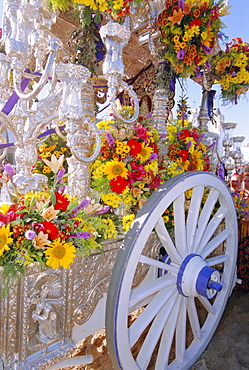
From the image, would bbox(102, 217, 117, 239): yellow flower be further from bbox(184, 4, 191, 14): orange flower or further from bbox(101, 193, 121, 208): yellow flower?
bbox(184, 4, 191, 14): orange flower

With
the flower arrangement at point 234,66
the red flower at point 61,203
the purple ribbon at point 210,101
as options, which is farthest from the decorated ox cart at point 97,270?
the purple ribbon at point 210,101

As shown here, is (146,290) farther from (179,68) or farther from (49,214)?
(179,68)

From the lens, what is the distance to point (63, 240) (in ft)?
3.66

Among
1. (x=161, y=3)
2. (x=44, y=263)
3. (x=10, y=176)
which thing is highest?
(x=161, y=3)

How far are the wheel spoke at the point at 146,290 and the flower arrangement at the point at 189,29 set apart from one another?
1732 mm

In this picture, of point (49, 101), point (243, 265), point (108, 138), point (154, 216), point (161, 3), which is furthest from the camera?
point (243, 265)

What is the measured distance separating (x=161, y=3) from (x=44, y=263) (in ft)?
7.20

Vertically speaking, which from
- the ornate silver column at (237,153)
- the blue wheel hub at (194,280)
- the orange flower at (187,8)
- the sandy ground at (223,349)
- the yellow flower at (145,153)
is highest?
the orange flower at (187,8)

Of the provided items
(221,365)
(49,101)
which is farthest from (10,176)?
(221,365)

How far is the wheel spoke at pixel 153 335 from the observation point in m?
1.30

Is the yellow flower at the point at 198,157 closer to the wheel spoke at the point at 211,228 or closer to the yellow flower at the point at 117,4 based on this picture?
the wheel spoke at the point at 211,228

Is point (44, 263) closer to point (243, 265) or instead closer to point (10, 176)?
point (10, 176)

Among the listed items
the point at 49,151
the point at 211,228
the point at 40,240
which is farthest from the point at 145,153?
the point at 49,151

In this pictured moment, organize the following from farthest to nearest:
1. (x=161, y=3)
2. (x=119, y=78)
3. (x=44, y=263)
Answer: (x=161, y=3)
(x=119, y=78)
(x=44, y=263)
